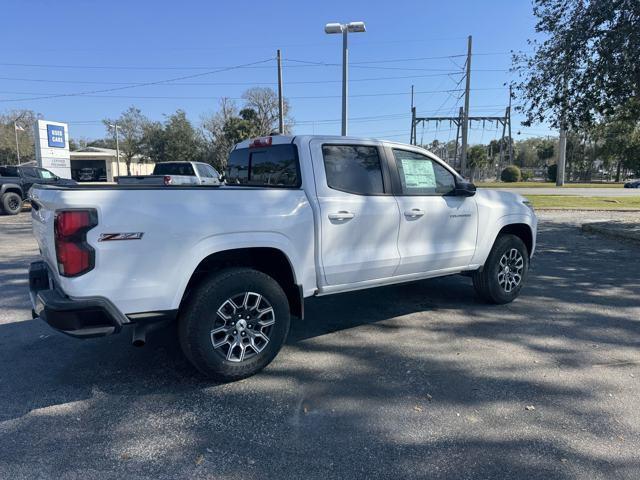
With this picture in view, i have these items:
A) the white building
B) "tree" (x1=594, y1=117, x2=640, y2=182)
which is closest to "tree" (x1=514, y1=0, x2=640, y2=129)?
"tree" (x1=594, y1=117, x2=640, y2=182)

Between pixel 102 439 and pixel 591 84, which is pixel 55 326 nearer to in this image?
pixel 102 439

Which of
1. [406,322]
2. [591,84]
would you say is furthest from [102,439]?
[591,84]

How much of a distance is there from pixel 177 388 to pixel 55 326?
103 cm

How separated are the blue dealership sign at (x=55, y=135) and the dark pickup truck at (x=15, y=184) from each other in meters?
5.49

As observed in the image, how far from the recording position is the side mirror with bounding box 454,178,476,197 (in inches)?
199

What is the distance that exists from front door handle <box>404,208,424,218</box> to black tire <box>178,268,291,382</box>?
1.57m

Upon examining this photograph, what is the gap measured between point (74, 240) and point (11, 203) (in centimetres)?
1593

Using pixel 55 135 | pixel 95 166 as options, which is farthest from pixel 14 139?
pixel 55 135

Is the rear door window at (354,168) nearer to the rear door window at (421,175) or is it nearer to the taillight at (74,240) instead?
the rear door window at (421,175)

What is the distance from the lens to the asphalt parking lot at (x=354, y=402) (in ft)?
8.87

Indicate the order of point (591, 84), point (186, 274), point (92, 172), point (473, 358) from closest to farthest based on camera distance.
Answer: point (186, 274), point (473, 358), point (591, 84), point (92, 172)

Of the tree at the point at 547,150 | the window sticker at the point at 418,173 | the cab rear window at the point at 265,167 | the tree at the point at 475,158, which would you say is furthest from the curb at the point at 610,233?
the tree at the point at 547,150

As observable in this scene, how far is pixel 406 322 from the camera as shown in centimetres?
515

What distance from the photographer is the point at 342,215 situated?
13.6 feet
